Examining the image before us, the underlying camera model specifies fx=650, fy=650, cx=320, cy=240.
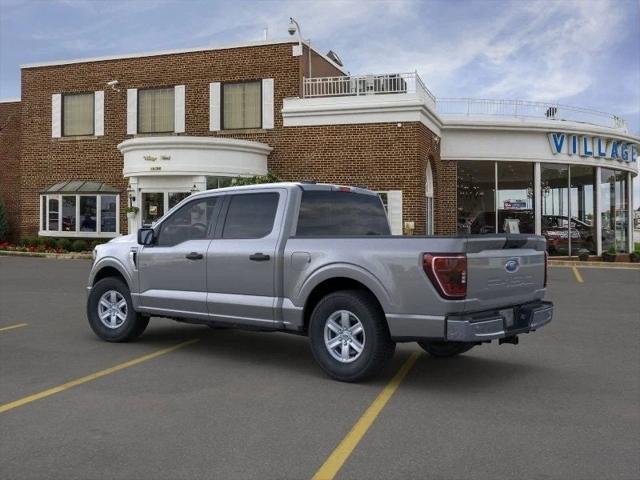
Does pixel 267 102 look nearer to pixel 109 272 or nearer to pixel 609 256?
pixel 609 256

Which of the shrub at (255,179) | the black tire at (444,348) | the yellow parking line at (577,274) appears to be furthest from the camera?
the shrub at (255,179)

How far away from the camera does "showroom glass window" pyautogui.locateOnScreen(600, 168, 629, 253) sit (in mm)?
26484

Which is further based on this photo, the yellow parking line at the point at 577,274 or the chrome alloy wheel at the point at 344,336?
the yellow parking line at the point at 577,274

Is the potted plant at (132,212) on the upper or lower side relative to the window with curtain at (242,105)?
lower

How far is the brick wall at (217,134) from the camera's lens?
21234mm

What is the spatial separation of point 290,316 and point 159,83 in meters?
20.2

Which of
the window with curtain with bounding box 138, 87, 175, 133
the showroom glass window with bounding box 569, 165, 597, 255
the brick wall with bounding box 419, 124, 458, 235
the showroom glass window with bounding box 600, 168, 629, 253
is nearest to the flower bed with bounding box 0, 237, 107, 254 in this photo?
the window with curtain with bounding box 138, 87, 175, 133

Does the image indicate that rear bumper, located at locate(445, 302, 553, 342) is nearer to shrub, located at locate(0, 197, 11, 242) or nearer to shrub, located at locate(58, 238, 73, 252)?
shrub, located at locate(58, 238, 73, 252)

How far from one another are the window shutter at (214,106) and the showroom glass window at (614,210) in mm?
15484

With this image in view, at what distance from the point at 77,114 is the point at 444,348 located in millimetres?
22725

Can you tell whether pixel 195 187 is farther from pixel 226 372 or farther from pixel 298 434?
pixel 298 434

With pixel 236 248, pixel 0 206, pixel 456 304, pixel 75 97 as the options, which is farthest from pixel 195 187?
pixel 456 304

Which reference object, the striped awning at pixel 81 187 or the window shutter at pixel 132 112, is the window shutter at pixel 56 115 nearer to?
the striped awning at pixel 81 187

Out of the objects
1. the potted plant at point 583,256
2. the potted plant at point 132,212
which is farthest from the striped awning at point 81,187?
the potted plant at point 583,256
